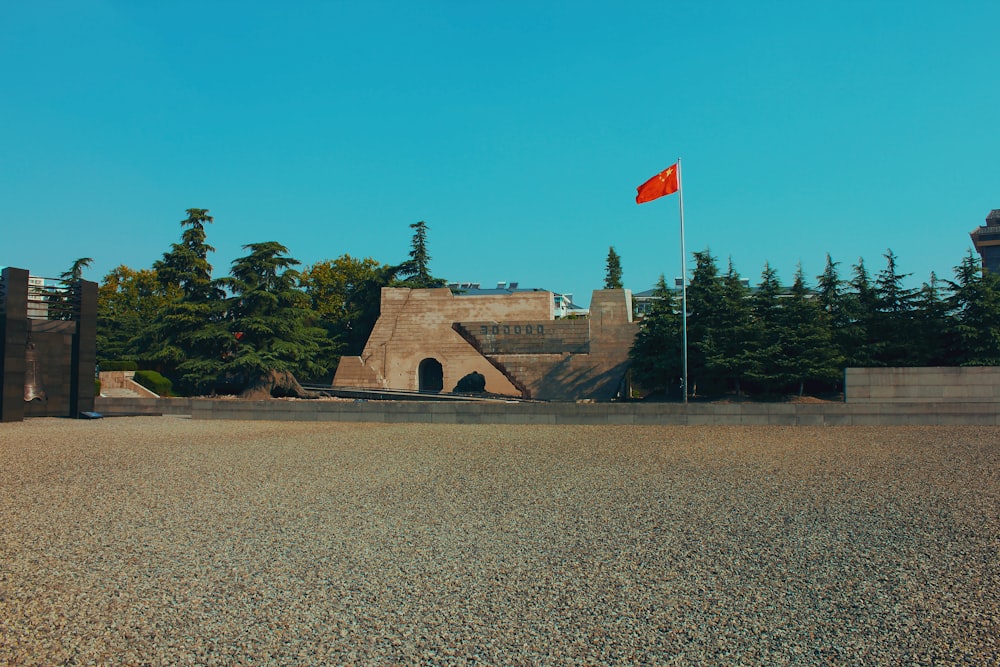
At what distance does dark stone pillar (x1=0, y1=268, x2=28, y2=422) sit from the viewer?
1612 cm

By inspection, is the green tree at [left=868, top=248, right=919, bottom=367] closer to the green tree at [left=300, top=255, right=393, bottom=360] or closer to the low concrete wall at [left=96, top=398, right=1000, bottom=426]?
the low concrete wall at [left=96, top=398, right=1000, bottom=426]

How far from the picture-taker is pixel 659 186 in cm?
2183

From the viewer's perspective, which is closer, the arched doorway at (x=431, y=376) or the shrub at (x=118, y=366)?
the shrub at (x=118, y=366)

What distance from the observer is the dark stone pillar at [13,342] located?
52.9ft

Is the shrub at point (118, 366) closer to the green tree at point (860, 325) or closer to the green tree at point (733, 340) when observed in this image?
the green tree at point (733, 340)

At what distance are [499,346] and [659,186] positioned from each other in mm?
10406

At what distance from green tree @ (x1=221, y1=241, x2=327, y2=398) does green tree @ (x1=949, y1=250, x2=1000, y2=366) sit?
2503 centimetres

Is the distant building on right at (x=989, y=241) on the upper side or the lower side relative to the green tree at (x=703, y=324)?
upper

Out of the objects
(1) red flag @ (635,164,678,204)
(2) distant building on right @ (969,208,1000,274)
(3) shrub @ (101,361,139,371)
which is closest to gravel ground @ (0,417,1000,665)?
(1) red flag @ (635,164,678,204)

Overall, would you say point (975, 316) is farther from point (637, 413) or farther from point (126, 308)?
point (126, 308)

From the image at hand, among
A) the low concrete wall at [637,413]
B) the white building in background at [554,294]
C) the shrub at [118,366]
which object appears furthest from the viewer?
the white building in background at [554,294]

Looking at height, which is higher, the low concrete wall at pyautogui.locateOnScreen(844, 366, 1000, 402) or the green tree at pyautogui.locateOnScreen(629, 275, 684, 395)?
the green tree at pyautogui.locateOnScreen(629, 275, 684, 395)

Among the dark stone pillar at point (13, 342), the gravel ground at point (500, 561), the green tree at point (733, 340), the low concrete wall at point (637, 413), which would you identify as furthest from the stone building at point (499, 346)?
the gravel ground at point (500, 561)

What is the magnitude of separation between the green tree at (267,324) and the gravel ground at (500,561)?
2115cm
